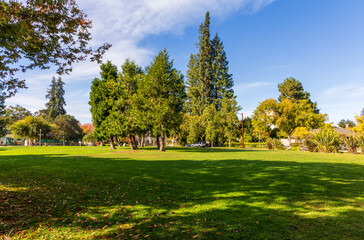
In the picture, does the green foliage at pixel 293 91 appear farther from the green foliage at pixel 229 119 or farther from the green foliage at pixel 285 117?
the green foliage at pixel 229 119

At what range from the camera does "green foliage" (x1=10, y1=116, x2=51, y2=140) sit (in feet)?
190

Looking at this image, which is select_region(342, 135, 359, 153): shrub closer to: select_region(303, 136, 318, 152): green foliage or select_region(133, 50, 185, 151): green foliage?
select_region(303, 136, 318, 152): green foliage

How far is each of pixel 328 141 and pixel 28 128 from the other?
74.0m

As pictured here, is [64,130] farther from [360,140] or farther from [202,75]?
[360,140]

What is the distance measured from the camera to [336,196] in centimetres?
614

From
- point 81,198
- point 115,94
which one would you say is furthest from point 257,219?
point 115,94

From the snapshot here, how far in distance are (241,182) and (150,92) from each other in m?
20.9

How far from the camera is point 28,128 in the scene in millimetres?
60406

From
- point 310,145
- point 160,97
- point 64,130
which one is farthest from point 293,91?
point 64,130

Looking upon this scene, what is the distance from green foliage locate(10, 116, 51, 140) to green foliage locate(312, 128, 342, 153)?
2798 inches

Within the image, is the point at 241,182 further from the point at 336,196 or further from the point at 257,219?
the point at 257,219

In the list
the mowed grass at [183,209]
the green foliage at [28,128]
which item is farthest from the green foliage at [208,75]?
the mowed grass at [183,209]

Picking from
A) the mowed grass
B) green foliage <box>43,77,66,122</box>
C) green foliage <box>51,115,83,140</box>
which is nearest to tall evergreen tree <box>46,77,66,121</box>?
green foliage <box>43,77,66,122</box>

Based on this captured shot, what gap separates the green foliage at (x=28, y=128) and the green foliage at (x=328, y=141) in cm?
7107
